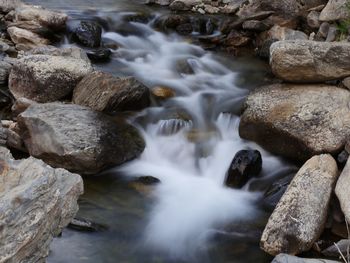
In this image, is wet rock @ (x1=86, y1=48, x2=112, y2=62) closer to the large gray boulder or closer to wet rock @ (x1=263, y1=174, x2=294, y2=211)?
the large gray boulder

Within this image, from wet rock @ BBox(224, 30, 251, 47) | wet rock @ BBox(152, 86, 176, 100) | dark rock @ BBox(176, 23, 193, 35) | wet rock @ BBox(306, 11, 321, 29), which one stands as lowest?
wet rock @ BBox(152, 86, 176, 100)

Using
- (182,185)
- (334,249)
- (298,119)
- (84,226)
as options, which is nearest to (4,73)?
(182,185)

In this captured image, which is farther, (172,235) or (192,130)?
(192,130)

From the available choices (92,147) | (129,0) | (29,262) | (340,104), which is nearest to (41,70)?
(92,147)

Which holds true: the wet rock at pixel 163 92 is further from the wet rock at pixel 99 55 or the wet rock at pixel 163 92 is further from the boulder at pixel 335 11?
the boulder at pixel 335 11

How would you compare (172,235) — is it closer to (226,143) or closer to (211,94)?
(226,143)

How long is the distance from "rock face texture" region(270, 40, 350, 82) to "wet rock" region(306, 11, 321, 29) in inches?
158

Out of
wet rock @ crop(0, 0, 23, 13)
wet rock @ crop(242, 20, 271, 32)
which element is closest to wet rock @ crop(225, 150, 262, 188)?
wet rock @ crop(242, 20, 271, 32)

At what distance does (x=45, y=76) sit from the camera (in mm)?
7473

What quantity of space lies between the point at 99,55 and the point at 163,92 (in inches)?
81.3

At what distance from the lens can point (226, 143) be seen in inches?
273

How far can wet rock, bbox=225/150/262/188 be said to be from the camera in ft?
20.0

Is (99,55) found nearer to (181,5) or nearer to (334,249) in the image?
(181,5)

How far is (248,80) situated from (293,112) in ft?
9.36
